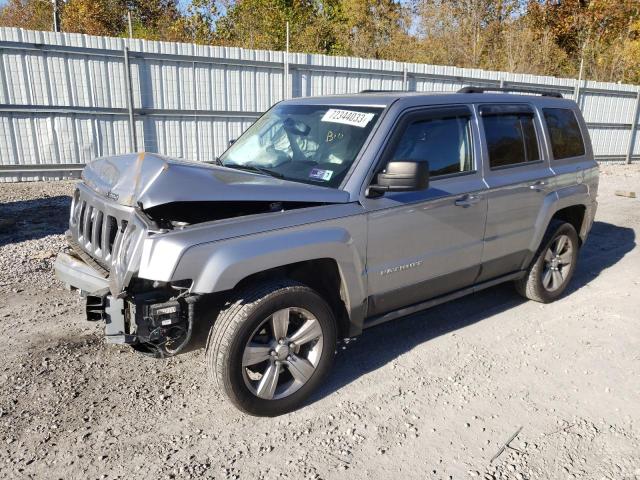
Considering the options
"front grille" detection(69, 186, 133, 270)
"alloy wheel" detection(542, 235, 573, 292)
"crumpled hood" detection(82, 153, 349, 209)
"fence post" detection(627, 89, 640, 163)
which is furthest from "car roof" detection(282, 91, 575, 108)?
"fence post" detection(627, 89, 640, 163)

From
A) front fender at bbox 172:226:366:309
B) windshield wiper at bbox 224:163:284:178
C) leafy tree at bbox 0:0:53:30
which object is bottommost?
front fender at bbox 172:226:366:309

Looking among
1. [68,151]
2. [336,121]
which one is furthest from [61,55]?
[336,121]

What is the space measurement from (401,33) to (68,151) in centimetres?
1905

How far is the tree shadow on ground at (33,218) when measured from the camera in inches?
262

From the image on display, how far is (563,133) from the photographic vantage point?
195 inches

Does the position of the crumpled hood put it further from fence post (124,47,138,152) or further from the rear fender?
fence post (124,47,138,152)

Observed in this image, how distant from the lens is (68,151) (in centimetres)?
995

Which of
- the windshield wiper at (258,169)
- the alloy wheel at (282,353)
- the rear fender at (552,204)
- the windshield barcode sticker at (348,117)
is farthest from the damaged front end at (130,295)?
the rear fender at (552,204)

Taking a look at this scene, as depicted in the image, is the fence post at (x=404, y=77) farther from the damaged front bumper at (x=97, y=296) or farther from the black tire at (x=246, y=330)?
the damaged front bumper at (x=97, y=296)

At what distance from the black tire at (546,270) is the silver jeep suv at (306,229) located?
24 cm

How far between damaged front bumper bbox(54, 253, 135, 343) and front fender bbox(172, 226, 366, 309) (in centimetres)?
47

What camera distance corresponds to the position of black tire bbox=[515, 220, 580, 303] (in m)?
4.87

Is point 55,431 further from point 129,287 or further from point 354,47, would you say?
point 354,47

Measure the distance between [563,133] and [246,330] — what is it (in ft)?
12.1
